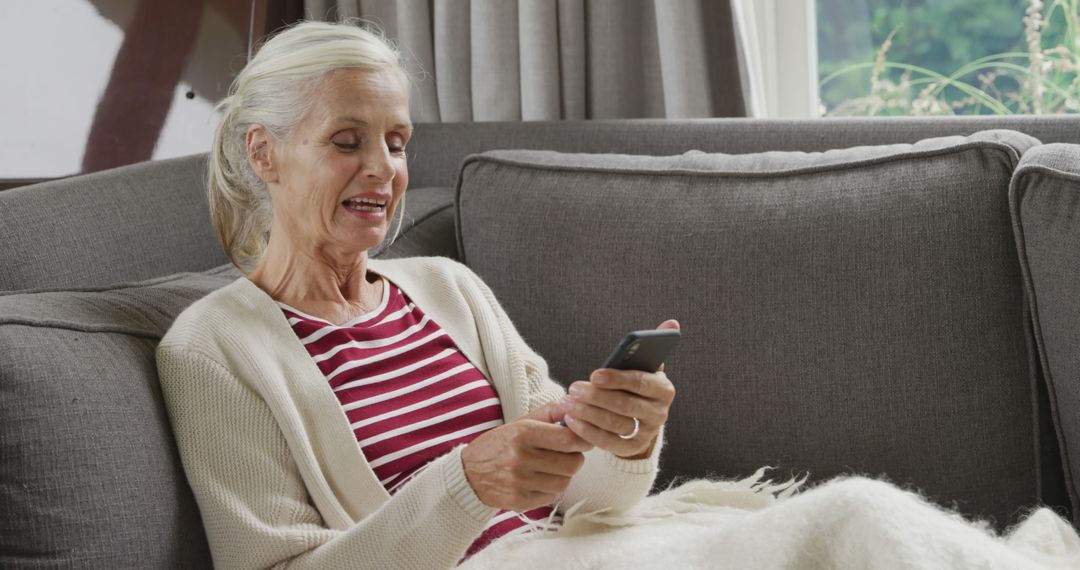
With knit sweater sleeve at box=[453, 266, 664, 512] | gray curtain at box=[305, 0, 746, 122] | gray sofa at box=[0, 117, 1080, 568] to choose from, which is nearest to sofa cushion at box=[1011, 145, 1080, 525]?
gray sofa at box=[0, 117, 1080, 568]

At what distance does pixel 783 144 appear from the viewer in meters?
1.79

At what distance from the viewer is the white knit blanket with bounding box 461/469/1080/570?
3.21ft

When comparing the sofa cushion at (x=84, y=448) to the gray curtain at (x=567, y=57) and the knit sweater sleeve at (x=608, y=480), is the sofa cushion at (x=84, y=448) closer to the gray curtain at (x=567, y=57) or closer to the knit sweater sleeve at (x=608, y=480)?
the knit sweater sleeve at (x=608, y=480)

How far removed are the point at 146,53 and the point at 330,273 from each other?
792mm

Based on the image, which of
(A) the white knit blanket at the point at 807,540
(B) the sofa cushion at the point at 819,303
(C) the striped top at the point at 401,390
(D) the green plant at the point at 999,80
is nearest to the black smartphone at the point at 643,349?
(A) the white knit blanket at the point at 807,540

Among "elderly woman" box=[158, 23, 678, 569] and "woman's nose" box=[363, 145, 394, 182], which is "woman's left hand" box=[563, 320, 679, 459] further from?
"woman's nose" box=[363, 145, 394, 182]

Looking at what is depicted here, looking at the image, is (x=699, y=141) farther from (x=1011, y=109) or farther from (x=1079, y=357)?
(x=1011, y=109)

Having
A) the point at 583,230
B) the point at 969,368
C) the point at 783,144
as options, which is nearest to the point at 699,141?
the point at 783,144

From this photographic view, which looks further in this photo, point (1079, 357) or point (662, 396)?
point (1079, 357)

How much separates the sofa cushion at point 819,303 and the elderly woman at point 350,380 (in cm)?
18

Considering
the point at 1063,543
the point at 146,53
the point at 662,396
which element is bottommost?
the point at 1063,543

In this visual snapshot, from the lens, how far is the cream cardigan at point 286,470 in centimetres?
115

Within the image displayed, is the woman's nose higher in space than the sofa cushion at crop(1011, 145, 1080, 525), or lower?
higher

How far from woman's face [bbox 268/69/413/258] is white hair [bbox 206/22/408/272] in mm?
17
